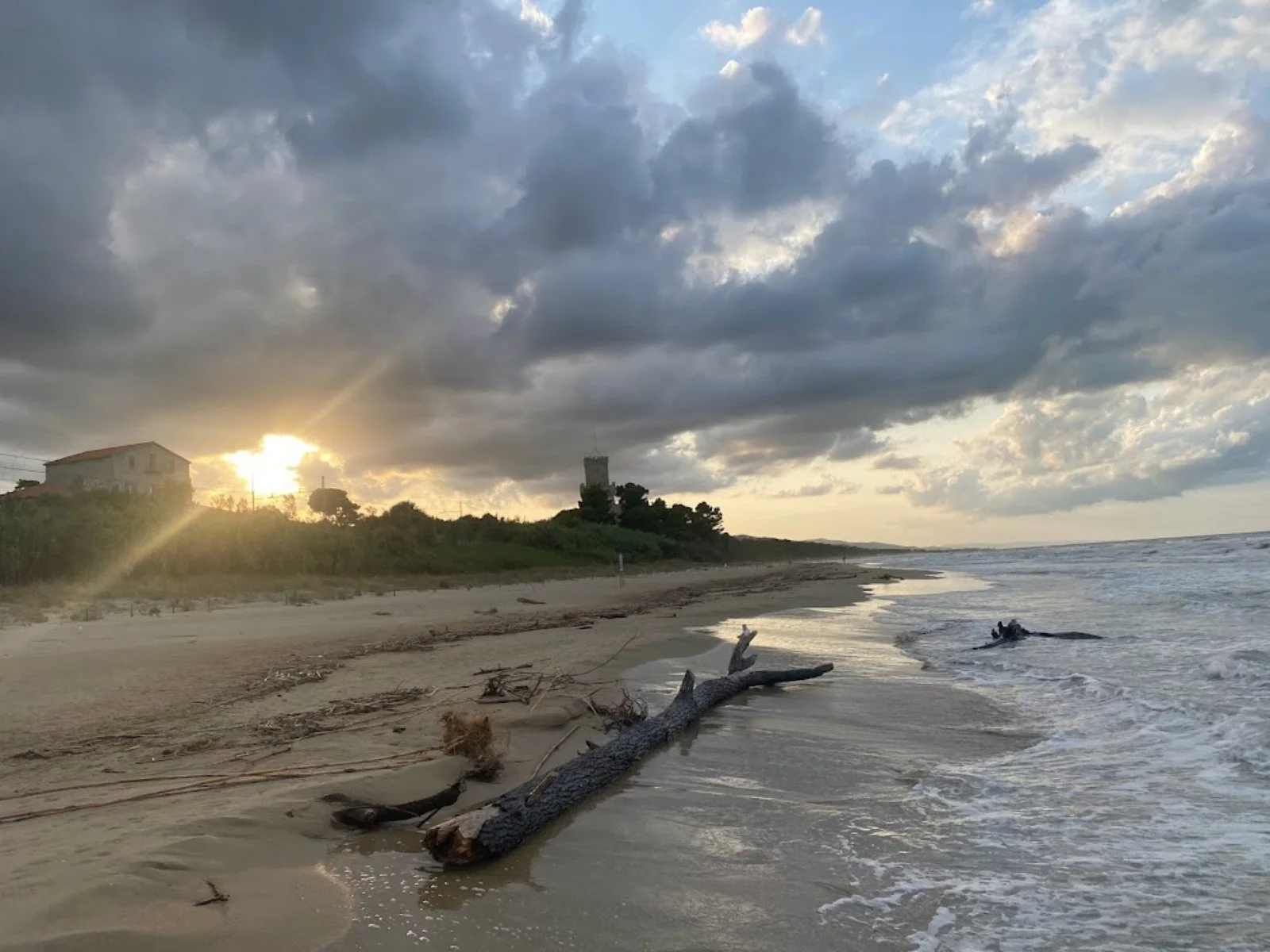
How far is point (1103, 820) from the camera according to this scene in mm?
4883

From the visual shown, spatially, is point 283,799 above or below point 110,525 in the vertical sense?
below

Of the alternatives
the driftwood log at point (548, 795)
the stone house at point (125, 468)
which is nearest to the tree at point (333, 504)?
the stone house at point (125, 468)

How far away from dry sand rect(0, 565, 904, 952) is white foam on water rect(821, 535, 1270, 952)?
262 cm

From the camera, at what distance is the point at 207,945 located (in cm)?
302

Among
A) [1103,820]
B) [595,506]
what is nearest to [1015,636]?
[1103,820]

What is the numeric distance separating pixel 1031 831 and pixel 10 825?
18.4 feet

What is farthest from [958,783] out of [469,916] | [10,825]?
[10,825]

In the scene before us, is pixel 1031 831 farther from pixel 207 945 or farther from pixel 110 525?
pixel 110 525

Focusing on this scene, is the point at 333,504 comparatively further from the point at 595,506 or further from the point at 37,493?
the point at 595,506

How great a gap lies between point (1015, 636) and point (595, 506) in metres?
70.2

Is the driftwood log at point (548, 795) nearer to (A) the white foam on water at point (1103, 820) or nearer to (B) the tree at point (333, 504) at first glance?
(A) the white foam on water at point (1103, 820)

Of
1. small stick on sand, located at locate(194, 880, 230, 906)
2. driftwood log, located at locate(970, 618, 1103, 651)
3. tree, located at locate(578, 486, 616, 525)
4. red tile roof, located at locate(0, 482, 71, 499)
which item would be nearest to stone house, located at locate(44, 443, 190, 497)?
red tile roof, located at locate(0, 482, 71, 499)

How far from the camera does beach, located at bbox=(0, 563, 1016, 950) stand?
3312 millimetres

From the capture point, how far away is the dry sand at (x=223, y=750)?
330 cm
